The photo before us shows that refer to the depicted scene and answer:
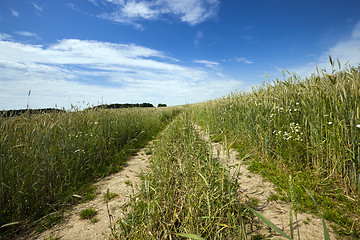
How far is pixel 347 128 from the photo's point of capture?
3002 millimetres

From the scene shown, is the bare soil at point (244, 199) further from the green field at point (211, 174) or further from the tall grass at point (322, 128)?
the tall grass at point (322, 128)

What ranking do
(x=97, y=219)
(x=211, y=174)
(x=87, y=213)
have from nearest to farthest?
(x=211, y=174), (x=97, y=219), (x=87, y=213)

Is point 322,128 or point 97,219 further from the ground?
point 322,128

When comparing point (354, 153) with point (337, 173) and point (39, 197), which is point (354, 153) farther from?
point (39, 197)

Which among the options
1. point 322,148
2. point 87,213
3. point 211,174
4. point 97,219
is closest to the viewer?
point 211,174

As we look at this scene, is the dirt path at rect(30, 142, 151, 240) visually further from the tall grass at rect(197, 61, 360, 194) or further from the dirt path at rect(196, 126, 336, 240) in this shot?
the tall grass at rect(197, 61, 360, 194)

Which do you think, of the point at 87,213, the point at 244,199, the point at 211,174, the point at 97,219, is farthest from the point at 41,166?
the point at 244,199

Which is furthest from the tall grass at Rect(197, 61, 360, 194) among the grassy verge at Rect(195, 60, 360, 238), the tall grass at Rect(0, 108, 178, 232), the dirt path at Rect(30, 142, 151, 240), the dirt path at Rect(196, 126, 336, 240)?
the tall grass at Rect(0, 108, 178, 232)

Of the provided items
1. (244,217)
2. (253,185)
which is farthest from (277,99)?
(244,217)

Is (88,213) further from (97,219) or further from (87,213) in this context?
(97,219)

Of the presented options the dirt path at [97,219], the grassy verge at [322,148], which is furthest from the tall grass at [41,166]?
the grassy verge at [322,148]

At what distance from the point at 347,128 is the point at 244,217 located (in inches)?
96.8

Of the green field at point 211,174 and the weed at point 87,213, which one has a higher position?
the green field at point 211,174

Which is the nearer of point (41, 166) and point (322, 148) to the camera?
point (322, 148)
